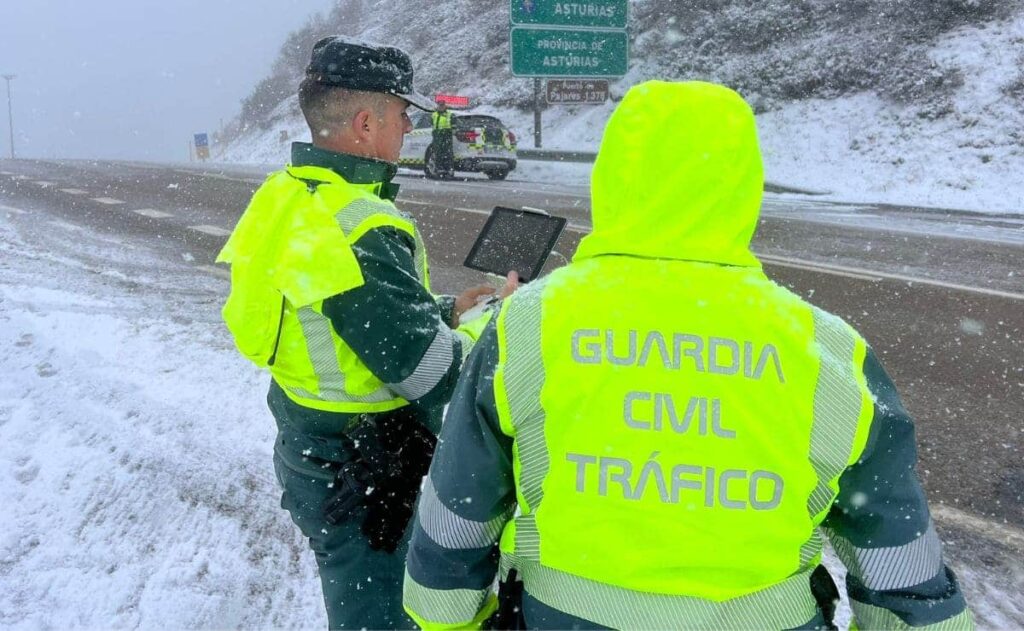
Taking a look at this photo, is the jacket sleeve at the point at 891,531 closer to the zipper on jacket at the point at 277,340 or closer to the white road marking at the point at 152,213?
the zipper on jacket at the point at 277,340

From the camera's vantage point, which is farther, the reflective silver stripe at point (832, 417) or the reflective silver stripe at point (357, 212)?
the reflective silver stripe at point (357, 212)

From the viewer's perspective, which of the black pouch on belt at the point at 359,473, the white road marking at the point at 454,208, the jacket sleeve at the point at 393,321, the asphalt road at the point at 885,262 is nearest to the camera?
the jacket sleeve at the point at 393,321

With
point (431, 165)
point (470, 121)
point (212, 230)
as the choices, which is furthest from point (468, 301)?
point (431, 165)

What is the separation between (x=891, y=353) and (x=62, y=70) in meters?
→ 217

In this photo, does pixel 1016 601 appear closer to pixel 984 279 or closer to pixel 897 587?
pixel 897 587

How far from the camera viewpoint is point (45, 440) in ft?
13.8

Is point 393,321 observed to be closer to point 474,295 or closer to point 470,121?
point 474,295

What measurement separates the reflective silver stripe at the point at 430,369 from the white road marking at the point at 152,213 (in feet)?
35.8

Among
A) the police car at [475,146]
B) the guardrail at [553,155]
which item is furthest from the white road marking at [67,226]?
the guardrail at [553,155]

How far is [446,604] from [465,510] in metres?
0.18

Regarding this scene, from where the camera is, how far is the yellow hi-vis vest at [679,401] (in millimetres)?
1257

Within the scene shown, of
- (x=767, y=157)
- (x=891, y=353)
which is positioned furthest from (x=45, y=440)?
(x=767, y=157)

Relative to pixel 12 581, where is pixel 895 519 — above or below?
above

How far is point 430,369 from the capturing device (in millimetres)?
1938
